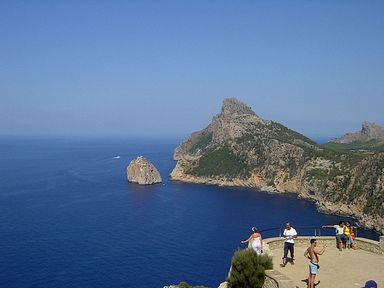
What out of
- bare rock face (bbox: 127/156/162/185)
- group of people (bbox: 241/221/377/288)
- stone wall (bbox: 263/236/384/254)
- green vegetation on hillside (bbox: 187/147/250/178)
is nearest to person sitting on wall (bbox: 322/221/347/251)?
group of people (bbox: 241/221/377/288)

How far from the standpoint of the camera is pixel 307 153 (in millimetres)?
162125

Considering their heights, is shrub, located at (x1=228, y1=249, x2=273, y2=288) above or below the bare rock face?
above

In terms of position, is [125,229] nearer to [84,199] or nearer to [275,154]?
[84,199]

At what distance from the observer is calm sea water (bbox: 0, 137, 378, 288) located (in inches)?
2426

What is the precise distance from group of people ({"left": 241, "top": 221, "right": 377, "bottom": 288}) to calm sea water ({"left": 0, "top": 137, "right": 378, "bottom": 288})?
127 feet

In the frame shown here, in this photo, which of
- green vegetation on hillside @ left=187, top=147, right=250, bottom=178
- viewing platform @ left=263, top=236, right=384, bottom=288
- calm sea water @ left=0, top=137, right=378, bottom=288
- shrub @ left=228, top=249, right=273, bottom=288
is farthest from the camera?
green vegetation on hillside @ left=187, top=147, right=250, bottom=178

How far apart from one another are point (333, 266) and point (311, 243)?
3.61 metres

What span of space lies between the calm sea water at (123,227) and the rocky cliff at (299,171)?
323 inches

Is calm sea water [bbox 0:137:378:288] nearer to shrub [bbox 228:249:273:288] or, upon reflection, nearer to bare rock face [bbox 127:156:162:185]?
bare rock face [bbox 127:156:162:185]

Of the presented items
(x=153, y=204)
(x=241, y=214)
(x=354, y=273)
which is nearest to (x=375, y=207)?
(x=241, y=214)

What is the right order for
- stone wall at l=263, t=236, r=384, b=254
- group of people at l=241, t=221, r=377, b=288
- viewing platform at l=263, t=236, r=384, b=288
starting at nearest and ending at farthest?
group of people at l=241, t=221, r=377, b=288, viewing platform at l=263, t=236, r=384, b=288, stone wall at l=263, t=236, r=384, b=254

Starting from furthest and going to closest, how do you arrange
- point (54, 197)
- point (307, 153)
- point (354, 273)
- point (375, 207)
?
point (307, 153), point (54, 197), point (375, 207), point (354, 273)

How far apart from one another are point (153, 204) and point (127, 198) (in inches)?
440

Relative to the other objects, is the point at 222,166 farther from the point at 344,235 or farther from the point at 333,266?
the point at 333,266
